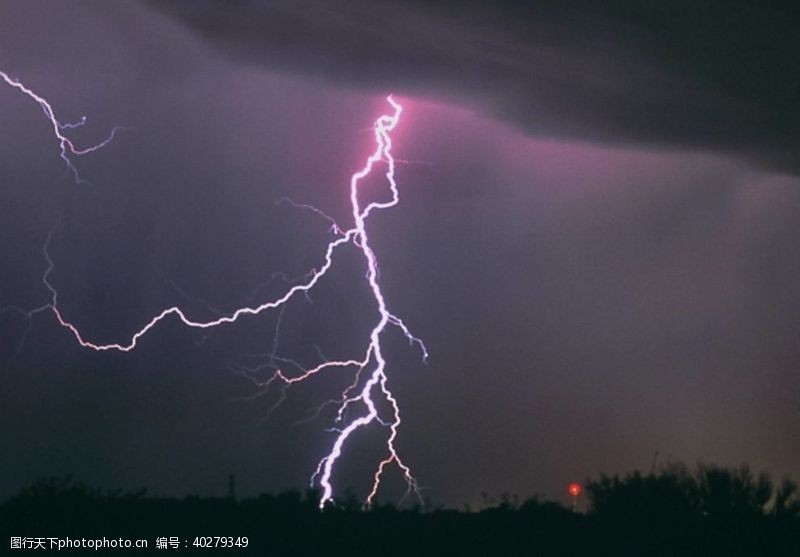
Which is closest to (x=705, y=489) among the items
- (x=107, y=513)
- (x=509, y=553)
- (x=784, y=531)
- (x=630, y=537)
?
(x=784, y=531)

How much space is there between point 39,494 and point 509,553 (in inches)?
252

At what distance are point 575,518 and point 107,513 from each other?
20.7 feet

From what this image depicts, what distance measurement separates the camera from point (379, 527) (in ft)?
54.8

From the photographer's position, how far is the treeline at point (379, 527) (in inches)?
591

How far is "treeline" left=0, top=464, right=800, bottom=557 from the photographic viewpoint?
1500 cm

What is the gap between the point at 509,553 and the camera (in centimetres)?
1581

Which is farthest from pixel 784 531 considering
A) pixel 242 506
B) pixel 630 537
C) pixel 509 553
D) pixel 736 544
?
pixel 242 506

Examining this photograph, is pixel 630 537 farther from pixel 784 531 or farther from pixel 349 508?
pixel 349 508

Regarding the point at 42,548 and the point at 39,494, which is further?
the point at 39,494

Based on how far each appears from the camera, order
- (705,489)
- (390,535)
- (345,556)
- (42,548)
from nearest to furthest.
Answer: (42,548)
(345,556)
(390,535)
(705,489)

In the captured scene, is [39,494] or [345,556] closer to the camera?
[345,556]

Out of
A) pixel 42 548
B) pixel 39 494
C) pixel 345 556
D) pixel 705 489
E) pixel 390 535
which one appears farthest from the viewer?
pixel 705 489

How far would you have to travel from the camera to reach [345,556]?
49.5 feet

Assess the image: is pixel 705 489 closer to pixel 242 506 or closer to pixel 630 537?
pixel 630 537
